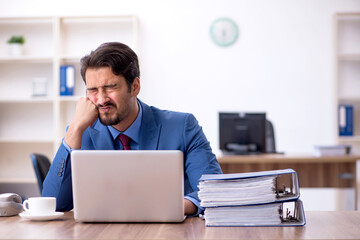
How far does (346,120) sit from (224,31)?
1.53 metres

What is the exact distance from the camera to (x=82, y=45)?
533cm

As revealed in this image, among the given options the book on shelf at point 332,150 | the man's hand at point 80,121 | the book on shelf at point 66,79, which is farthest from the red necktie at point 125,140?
the book on shelf at point 66,79

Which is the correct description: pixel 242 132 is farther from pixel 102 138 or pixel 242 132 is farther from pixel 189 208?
pixel 189 208

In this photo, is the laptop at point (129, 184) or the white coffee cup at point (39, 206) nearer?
the laptop at point (129, 184)

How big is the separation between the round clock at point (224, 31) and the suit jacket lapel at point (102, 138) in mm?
3374

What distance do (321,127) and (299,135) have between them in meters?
0.24

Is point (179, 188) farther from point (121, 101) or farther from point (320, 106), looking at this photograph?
point (320, 106)

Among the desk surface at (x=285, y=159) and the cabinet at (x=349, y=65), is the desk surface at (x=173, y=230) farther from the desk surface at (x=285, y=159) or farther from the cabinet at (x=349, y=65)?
the cabinet at (x=349, y=65)

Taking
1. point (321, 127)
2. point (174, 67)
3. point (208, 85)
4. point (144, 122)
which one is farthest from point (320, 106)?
point (144, 122)

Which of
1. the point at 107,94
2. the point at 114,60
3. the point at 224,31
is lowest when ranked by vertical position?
the point at 107,94

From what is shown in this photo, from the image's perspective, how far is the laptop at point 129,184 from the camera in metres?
1.44

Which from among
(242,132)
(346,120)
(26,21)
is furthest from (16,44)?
(346,120)

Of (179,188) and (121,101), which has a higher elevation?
(121,101)

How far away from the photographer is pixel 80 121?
6.31 ft
